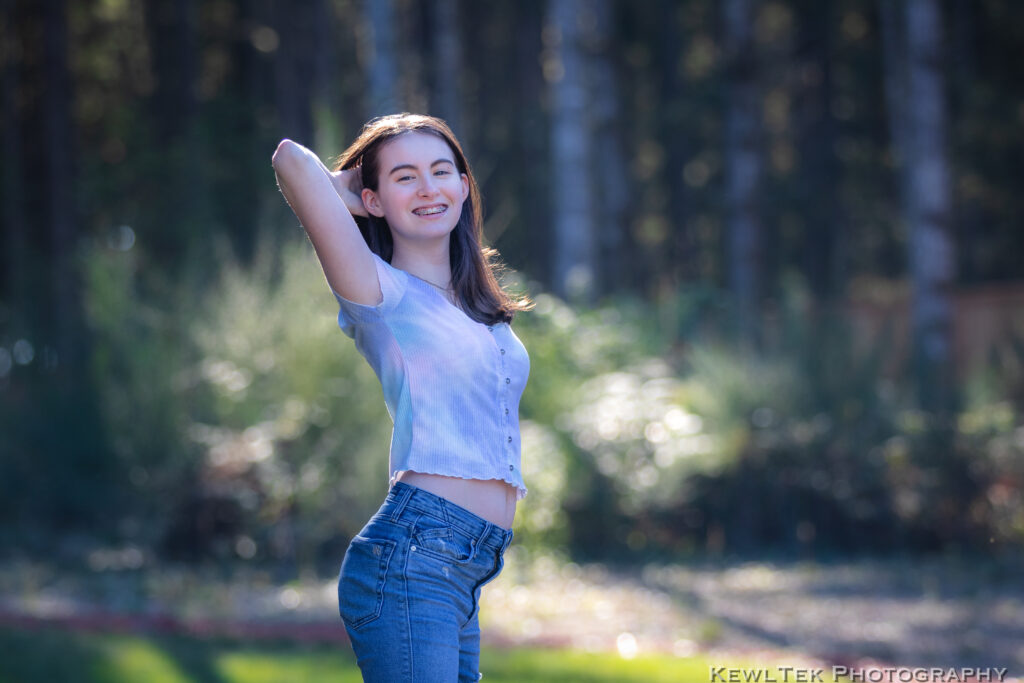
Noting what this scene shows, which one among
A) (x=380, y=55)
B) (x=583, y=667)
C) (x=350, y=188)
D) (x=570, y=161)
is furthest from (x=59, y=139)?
(x=350, y=188)

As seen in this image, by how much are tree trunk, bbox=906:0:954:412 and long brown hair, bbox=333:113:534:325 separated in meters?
9.43

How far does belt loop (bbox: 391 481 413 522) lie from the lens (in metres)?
2.32

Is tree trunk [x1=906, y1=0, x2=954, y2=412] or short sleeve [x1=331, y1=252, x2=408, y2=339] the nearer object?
short sleeve [x1=331, y1=252, x2=408, y2=339]

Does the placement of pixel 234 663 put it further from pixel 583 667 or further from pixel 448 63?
pixel 448 63

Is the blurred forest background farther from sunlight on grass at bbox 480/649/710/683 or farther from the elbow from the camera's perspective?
the elbow

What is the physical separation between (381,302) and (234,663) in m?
4.06

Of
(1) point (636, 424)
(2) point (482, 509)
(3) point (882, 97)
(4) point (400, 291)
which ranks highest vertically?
(3) point (882, 97)

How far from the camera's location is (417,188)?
2555 millimetres

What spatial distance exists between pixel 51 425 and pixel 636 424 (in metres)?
5.83

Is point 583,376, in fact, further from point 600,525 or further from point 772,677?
point 772,677

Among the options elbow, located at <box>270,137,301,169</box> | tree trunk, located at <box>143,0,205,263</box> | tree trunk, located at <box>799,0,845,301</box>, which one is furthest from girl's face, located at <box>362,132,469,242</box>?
tree trunk, located at <box>799,0,845,301</box>

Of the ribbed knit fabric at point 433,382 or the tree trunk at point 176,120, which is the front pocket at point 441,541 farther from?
the tree trunk at point 176,120

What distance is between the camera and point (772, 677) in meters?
A: 5.18

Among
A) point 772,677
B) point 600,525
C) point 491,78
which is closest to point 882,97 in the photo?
point 491,78
